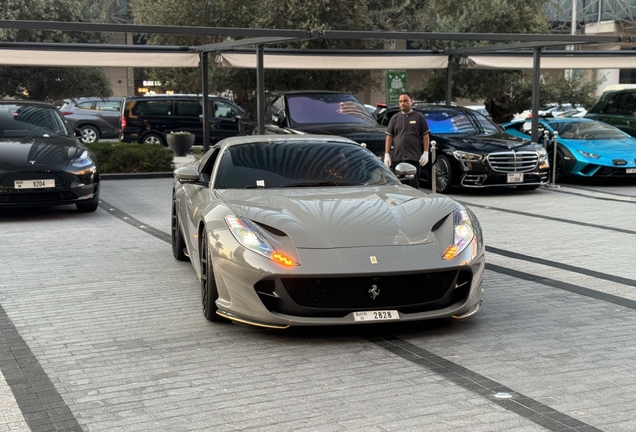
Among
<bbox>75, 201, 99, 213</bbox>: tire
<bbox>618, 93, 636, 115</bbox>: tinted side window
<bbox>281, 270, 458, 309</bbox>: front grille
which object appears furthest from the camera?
<bbox>618, 93, 636, 115</bbox>: tinted side window

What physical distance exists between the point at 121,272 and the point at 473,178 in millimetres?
8120

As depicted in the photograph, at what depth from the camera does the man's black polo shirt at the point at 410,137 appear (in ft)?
39.8

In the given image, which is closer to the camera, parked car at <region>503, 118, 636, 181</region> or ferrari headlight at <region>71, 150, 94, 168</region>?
ferrari headlight at <region>71, 150, 94, 168</region>

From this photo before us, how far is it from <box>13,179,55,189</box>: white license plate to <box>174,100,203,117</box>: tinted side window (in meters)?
15.3

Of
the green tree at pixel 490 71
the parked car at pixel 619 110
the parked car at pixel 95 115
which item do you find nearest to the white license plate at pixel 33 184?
the parked car at pixel 619 110

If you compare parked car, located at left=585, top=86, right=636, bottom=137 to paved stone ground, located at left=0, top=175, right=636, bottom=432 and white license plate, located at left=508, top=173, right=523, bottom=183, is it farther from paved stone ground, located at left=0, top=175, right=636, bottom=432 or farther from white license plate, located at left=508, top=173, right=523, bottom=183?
paved stone ground, located at left=0, top=175, right=636, bottom=432

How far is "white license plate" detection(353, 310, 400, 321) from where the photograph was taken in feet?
18.5

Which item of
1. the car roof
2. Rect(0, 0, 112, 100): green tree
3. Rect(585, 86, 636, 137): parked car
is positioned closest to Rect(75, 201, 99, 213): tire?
the car roof

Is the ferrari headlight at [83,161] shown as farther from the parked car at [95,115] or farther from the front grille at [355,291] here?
the parked car at [95,115]

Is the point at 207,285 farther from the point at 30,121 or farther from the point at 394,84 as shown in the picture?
the point at 394,84

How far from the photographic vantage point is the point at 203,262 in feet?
21.4

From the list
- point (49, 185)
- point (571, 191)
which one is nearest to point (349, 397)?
point (49, 185)

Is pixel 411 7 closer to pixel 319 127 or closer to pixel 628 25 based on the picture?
pixel 319 127

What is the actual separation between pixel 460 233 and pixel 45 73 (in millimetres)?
17402
